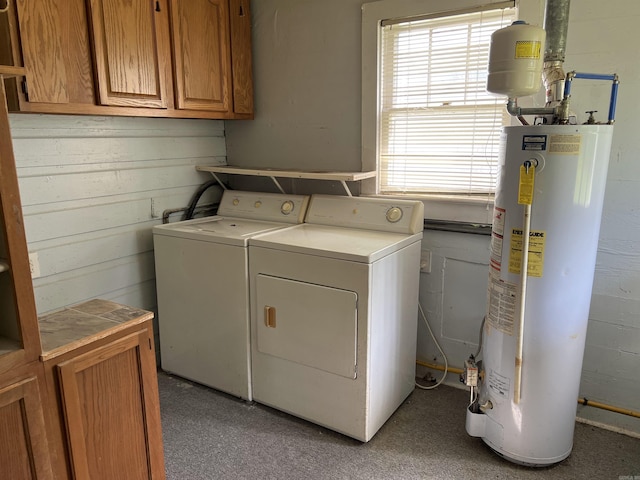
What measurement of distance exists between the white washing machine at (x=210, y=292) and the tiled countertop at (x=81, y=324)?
0.70 metres

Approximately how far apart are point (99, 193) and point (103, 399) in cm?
128

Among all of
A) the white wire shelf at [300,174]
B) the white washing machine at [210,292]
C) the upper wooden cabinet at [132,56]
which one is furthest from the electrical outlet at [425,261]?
the upper wooden cabinet at [132,56]

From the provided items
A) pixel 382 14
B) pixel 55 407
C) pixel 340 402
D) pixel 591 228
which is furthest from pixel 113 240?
pixel 591 228

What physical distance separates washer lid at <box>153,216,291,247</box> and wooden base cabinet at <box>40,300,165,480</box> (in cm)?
72

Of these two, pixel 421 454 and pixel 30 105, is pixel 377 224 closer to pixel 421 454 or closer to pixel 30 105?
pixel 421 454

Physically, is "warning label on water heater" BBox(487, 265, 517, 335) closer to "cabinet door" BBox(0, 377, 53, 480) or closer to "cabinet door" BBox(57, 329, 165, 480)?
"cabinet door" BBox(57, 329, 165, 480)

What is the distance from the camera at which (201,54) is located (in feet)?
8.59

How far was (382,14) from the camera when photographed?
2500 millimetres

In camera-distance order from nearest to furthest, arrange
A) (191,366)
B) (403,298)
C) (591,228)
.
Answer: (591,228)
(403,298)
(191,366)

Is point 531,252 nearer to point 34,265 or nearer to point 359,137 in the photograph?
point 359,137

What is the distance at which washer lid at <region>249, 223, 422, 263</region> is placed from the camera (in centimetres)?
207

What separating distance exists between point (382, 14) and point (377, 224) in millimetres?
1108

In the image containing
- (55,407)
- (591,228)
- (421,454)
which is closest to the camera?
(55,407)

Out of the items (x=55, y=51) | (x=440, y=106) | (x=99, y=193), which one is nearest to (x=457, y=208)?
(x=440, y=106)
